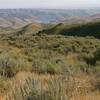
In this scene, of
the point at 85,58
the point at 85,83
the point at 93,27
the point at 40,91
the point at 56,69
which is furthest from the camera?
the point at 93,27

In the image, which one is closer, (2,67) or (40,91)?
(40,91)

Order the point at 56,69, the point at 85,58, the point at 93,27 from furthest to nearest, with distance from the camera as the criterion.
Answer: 1. the point at 93,27
2. the point at 85,58
3. the point at 56,69

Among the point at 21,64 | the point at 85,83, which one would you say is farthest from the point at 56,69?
the point at 85,83

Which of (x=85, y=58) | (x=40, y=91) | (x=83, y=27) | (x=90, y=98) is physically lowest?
(x=83, y=27)

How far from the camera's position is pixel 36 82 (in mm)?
5332

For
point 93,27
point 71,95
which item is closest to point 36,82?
point 71,95

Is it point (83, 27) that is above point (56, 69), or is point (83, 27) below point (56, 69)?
below

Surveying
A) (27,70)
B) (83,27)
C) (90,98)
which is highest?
(90,98)

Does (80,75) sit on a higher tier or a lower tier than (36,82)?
lower

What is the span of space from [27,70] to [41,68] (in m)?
0.50

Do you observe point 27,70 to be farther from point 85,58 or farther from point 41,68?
→ point 85,58

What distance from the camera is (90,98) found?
6.12 m

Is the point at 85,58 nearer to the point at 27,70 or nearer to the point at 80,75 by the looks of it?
the point at 27,70

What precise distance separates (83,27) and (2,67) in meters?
51.4
